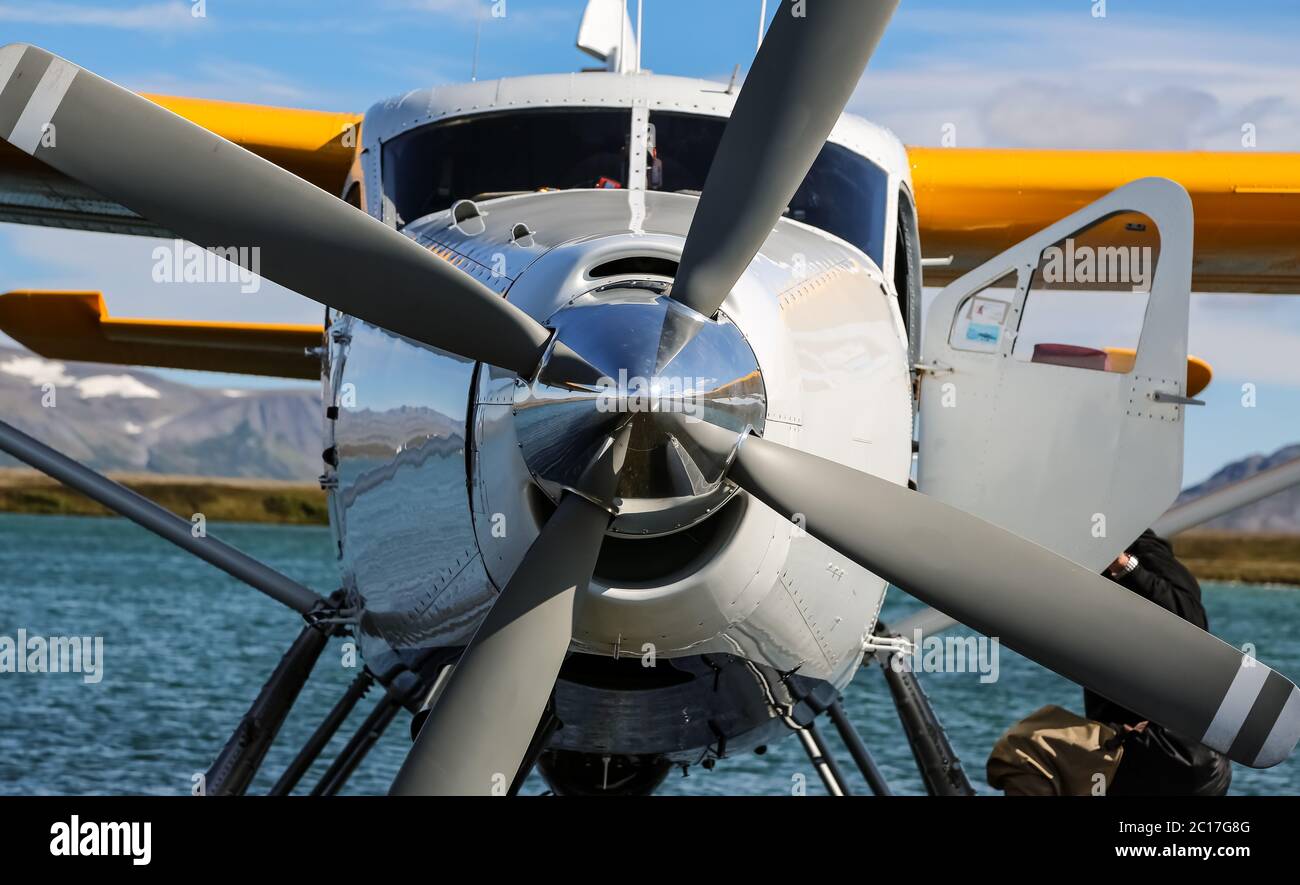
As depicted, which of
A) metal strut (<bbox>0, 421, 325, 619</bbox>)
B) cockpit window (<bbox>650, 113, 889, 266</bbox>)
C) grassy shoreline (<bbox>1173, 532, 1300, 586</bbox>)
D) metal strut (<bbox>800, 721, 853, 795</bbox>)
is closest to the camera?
cockpit window (<bbox>650, 113, 889, 266</bbox>)

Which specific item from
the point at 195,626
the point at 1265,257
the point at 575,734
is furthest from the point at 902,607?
the point at 575,734

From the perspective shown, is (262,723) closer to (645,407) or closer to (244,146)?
(244,146)

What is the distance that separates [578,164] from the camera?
17.9ft

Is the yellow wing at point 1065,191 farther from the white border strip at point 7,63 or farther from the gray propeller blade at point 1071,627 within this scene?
the white border strip at point 7,63

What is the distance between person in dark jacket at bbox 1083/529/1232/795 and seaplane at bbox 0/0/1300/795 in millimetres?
653

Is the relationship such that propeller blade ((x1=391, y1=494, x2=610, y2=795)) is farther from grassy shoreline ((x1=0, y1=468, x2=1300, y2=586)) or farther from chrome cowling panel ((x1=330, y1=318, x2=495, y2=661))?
grassy shoreline ((x1=0, y1=468, x2=1300, y2=586))

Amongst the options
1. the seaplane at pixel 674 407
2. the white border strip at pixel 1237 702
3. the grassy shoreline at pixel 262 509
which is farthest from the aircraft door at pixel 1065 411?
the grassy shoreline at pixel 262 509

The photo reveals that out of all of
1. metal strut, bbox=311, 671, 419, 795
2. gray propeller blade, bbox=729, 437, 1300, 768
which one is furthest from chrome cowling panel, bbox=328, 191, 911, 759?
metal strut, bbox=311, 671, 419, 795

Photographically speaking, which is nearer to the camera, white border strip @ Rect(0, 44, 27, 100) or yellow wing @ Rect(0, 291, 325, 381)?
white border strip @ Rect(0, 44, 27, 100)

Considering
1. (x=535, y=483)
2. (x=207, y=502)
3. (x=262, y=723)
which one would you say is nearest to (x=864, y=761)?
(x=262, y=723)

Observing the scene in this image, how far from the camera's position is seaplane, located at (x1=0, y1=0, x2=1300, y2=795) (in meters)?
4.04

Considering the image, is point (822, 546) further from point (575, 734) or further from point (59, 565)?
point (59, 565)

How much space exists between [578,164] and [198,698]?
19.1 metres

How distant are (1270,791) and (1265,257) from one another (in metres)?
9.14
